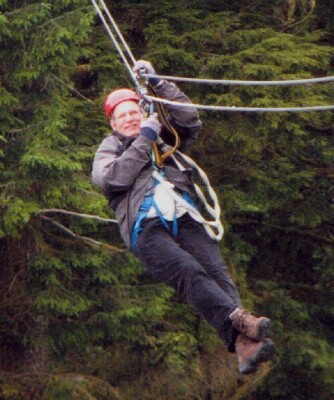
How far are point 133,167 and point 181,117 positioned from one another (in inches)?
21.2

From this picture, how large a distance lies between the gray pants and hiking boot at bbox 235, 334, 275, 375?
94 millimetres

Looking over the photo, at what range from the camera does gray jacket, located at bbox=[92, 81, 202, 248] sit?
234 inches

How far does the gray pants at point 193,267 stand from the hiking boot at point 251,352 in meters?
0.09

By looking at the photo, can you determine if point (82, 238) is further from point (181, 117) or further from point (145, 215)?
point (145, 215)

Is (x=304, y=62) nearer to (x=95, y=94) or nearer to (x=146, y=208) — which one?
(x=95, y=94)

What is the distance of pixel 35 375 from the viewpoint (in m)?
10.9

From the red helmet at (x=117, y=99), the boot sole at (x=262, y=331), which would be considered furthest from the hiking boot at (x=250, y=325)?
the red helmet at (x=117, y=99)

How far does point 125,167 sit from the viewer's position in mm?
5949

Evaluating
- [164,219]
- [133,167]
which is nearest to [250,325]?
[164,219]

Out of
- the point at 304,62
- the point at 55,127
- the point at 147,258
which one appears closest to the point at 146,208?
the point at 147,258

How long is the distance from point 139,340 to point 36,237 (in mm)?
1704

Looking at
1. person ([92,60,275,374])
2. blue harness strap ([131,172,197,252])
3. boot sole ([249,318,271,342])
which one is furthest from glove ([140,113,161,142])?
boot sole ([249,318,271,342])

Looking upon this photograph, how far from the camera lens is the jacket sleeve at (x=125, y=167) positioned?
594 cm

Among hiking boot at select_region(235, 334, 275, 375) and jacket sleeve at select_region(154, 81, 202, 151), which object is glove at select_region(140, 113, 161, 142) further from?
hiking boot at select_region(235, 334, 275, 375)
